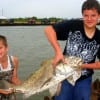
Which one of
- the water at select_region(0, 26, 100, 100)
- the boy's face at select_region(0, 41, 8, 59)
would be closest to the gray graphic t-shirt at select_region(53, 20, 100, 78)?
the boy's face at select_region(0, 41, 8, 59)

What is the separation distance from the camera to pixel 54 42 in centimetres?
620

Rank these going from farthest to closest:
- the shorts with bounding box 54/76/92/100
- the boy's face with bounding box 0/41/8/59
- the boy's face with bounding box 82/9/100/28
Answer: the boy's face with bounding box 0/41/8/59
the shorts with bounding box 54/76/92/100
the boy's face with bounding box 82/9/100/28

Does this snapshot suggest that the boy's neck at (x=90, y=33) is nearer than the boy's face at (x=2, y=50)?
Yes

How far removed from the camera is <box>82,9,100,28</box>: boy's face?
19.9 feet

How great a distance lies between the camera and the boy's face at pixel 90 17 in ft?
19.9

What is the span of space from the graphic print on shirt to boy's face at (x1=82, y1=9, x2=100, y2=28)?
0.26 metres

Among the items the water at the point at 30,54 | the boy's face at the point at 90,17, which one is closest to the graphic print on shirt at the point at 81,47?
the boy's face at the point at 90,17

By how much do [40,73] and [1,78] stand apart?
0.88 metres

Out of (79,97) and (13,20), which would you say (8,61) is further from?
(13,20)

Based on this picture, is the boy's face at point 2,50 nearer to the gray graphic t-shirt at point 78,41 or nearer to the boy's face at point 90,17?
the gray graphic t-shirt at point 78,41

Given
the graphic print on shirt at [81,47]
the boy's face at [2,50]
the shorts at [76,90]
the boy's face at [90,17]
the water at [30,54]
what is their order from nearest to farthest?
1. the boy's face at [90,17]
2. the graphic print on shirt at [81,47]
3. the shorts at [76,90]
4. the boy's face at [2,50]
5. the water at [30,54]

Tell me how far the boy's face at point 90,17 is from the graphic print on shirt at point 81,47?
262 millimetres

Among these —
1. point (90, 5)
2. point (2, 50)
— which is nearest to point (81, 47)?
point (90, 5)

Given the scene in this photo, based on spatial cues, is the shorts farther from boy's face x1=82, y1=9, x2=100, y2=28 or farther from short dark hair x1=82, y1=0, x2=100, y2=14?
short dark hair x1=82, y1=0, x2=100, y2=14
